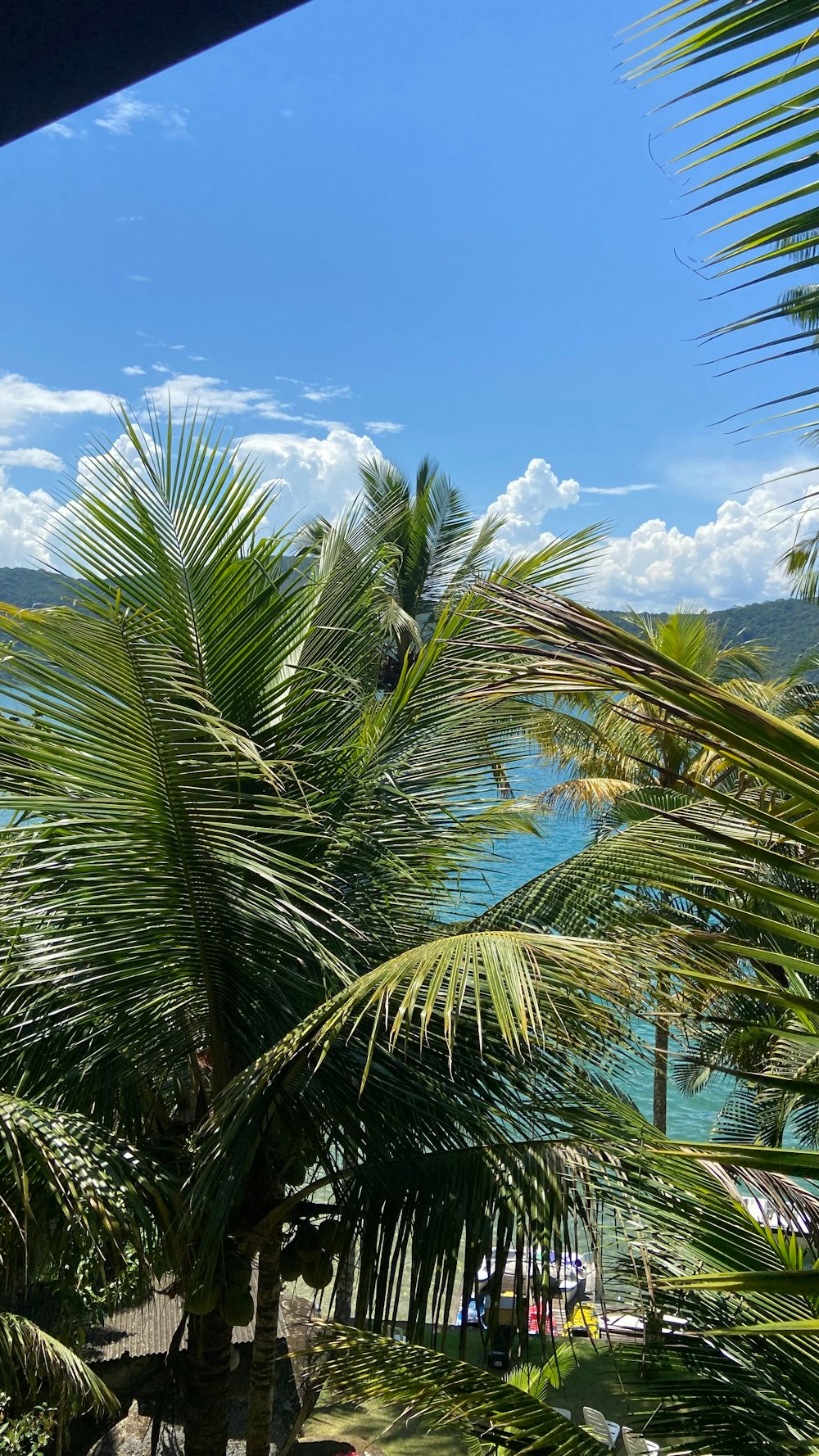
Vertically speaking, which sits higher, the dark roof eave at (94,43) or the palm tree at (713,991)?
the dark roof eave at (94,43)

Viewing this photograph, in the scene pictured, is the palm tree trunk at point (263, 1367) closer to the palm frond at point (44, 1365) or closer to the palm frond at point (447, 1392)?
the palm frond at point (44, 1365)

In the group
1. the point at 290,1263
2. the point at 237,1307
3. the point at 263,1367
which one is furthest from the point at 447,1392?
the point at 263,1367

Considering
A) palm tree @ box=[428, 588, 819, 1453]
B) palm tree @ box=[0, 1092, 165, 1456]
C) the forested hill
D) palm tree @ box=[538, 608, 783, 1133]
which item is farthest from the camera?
the forested hill

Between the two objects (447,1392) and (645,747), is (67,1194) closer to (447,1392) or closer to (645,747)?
(447,1392)

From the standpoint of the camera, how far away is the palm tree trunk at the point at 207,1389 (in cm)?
386

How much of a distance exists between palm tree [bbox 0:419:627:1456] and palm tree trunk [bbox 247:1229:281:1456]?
1 cm

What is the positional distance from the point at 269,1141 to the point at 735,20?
3878 mm

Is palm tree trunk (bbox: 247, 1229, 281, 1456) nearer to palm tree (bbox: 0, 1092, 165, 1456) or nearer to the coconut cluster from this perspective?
the coconut cluster

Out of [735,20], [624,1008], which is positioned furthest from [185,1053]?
[735,20]

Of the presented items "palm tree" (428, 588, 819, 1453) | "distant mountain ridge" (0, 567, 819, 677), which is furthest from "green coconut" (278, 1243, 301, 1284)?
"distant mountain ridge" (0, 567, 819, 677)

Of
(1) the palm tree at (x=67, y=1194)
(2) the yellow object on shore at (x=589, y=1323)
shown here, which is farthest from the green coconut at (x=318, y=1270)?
(2) the yellow object on shore at (x=589, y=1323)

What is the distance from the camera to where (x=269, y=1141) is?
12.7 feet

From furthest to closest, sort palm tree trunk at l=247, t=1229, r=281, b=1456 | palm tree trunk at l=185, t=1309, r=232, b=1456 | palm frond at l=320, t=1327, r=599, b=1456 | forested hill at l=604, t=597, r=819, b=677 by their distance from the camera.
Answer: forested hill at l=604, t=597, r=819, b=677 → palm tree trunk at l=247, t=1229, r=281, b=1456 → palm tree trunk at l=185, t=1309, r=232, b=1456 → palm frond at l=320, t=1327, r=599, b=1456

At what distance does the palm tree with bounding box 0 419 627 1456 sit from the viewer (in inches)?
121
